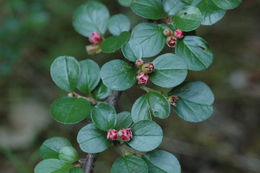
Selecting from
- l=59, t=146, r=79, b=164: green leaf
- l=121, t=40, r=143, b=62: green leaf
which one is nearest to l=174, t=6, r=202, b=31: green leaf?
l=121, t=40, r=143, b=62: green leaf

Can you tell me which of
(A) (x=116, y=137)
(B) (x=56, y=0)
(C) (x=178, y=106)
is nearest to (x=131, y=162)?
(A) (x=116, y=137)

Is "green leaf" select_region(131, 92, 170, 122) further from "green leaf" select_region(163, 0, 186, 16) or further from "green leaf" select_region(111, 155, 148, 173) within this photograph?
"green leaf" select_region(163, 0, 186, 16)

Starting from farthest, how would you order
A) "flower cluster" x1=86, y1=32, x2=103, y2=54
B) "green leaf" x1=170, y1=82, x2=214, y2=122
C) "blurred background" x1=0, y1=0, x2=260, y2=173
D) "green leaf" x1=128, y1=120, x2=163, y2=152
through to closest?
"blurred background" x1=0, y1=0, x2=260, y2=173 < "flower cluster" x1=86, y1=32, x2=103, y2=54 < "green leaf" x1=170, y1=82, x2=214, y2=122 < "green leaf" x1=128, y1=120, x2=163, y2=152

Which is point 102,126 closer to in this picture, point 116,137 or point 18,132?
point 116,137

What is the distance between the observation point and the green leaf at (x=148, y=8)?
87 cm

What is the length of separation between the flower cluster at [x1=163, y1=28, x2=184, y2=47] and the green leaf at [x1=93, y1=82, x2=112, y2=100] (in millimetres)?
189

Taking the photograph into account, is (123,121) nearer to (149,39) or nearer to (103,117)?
(103,117)

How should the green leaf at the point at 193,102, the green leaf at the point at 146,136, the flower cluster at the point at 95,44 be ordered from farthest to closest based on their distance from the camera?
the flower cluster at the point at 95,44, the green leaf at the point at 193,102, the green leaf at the point at 146,136

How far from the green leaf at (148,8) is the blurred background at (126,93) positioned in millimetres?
1034

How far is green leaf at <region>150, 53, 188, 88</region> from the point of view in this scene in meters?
0.81

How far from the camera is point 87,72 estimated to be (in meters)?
0.93

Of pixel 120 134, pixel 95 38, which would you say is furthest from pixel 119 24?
pixel 120 134

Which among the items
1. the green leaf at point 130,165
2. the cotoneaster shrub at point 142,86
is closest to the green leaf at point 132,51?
the cotoneaster shrub at point 142,86

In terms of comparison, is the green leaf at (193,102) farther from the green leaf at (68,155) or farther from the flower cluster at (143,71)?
the green leaf at (68,155)
